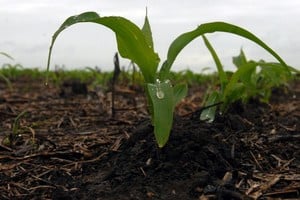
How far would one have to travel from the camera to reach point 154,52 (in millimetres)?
1818

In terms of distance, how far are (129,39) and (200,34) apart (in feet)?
0.81

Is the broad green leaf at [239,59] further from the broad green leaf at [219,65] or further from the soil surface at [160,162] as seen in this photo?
the broad green leaf at [219,65]

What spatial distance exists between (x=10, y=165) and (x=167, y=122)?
2.42 ft

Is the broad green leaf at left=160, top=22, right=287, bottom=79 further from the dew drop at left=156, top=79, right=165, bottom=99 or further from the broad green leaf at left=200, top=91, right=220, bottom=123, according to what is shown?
the broad green leaf at left=200, top=91, right=220, bottom=123

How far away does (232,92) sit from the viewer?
236cm

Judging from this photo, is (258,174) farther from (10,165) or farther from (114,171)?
(10,165)

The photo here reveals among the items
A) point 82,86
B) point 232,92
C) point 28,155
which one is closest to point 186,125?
point 232,92

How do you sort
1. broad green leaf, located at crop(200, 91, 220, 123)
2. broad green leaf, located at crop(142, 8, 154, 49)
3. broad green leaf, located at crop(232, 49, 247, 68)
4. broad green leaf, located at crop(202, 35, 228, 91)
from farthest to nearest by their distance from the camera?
broad green leaf, located at crop(232, 49, 247, 68) → broad green leaf, located at crop(202, 35, 228, 91) → broad green leaf, located at crop(200, 91, 220, 123) → broad green leaf, located at crop(142, 8, 154, 49)

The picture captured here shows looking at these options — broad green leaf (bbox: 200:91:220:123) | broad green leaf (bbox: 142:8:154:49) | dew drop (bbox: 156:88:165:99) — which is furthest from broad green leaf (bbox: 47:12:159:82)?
broad green leaf (bbox: 200:91:220:123)

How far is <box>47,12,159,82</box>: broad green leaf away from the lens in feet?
5.28

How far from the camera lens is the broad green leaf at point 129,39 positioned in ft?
5.28

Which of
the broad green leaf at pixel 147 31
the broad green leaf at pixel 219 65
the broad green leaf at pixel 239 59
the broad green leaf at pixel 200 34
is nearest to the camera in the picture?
the broad green leaf at pixel 200 34

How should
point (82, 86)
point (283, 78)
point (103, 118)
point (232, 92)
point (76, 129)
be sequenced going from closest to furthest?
point (232, 92) < point (76, 129) < point (103, 118) < point (283, 78) < point (82, 86)

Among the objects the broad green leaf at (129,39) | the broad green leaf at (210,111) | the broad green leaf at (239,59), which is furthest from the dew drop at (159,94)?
the broad green leaf at (239,59)
